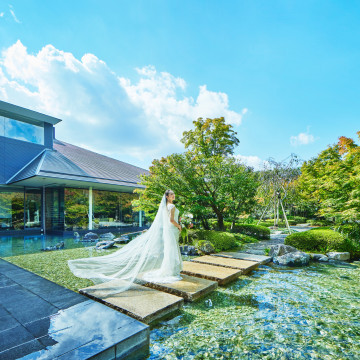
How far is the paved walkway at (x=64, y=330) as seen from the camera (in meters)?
2.18

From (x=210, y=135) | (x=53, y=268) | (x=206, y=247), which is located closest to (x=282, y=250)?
(x=206, y=247)

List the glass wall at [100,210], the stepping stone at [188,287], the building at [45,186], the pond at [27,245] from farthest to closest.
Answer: the glass wall at [100,210] < the building at [45,186] < the pond at [27,245] < the stepping stone at [188,287]

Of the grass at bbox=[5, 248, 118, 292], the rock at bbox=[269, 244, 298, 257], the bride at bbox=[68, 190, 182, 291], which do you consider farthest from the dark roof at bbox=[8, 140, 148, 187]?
the rock at bbox=[269, 244, 298, 257]

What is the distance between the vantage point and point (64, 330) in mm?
2562

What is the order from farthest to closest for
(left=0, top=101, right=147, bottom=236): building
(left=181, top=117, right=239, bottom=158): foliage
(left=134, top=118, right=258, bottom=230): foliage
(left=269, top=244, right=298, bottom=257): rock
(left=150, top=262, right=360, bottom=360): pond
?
(left=181, top=117, right=239, bottom=158): foliage → (left=0, top=101, right=147, bottom=236): building → (left=134, top=118, right=258, bottom=230): foliage → (left=269, top=244, right=298, bottom=257): rock → (left=150, top=262, right=360, bottom=360): pond

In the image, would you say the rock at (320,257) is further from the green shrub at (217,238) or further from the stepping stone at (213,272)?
the stepping stone at (213,272)

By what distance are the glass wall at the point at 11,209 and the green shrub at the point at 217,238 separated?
1384 centimetres

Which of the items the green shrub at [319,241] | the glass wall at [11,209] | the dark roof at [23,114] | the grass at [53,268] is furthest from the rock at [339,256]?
the dark roof at [23,114]

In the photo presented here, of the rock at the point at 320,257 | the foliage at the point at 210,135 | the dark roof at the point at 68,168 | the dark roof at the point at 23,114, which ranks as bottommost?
the rock at the point at 320,257

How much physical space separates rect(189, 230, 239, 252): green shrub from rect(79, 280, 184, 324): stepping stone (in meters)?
5.30

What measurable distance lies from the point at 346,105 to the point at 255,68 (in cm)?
584

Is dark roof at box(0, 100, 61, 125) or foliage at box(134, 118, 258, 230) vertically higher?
dark roof at box(0, 100, 61, 125)

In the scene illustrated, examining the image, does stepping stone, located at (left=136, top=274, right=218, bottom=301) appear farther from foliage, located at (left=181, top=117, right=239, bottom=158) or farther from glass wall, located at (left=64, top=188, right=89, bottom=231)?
glass wall, located at (left=64, top=188, right=89, bottom=231)

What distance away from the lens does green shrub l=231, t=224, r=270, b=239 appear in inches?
513
